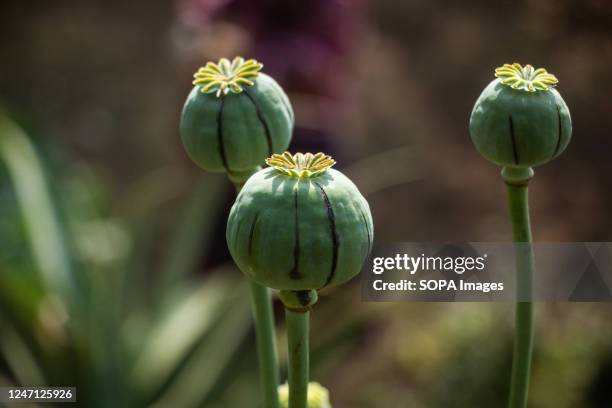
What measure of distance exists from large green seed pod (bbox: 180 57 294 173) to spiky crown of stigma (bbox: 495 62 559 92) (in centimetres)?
9

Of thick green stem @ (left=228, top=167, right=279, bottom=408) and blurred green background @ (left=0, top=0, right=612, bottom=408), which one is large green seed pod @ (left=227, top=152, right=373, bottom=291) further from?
blurred green background @ (left=0, top=0, right=612, bottom=408)

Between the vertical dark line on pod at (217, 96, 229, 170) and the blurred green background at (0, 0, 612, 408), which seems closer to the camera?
the vertical dark line on pod at (217, 96, 229, 170)

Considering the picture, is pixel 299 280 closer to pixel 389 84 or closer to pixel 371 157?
pixel 371 157

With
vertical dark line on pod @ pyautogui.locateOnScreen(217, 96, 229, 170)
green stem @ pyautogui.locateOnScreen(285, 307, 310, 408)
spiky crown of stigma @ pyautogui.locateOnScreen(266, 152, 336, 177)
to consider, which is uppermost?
vertical dark line on pod @ pyautogui.locateOnScreen(217, 96, 229, 170)

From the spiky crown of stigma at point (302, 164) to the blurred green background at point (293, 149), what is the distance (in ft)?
3.17

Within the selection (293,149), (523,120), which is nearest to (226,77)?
(523,120)

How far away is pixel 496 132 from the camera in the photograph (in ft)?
1.00

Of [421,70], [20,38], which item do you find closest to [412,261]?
[421,70]

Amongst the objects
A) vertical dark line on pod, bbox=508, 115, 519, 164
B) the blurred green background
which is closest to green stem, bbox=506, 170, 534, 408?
vertical dark line on pod, bbox=508, 115, 519, 164

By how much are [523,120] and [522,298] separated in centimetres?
7

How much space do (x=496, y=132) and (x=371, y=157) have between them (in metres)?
1.64

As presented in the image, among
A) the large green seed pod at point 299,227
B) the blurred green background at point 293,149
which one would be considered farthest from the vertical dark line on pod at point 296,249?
the blurred green background at point 293,149

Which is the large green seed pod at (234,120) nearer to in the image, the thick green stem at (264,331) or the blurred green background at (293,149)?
the thick green stem at (264,331)

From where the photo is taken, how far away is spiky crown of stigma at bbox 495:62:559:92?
1.00ft
